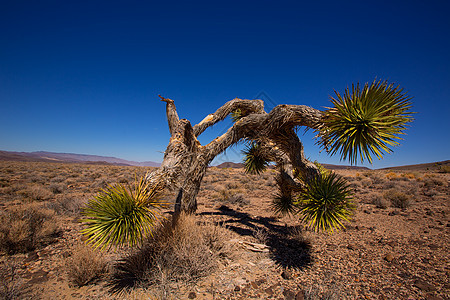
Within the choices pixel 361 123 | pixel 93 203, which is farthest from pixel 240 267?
pixel 361 123

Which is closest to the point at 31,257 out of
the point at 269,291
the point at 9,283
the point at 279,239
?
the point at 9,283

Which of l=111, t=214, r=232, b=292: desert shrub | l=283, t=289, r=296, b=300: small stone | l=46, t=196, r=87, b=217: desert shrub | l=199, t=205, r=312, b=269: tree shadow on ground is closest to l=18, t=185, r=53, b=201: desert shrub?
l=46, t=196, r=87, b=217: desert shrub

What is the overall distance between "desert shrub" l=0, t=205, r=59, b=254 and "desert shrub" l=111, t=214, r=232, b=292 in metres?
2.53

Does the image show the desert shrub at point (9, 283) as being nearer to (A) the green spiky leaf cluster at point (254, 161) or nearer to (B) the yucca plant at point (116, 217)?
(B) the yucca plant at point (116, 217)

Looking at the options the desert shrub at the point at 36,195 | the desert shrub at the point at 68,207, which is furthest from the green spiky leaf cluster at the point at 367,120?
the desert shrub at the point at 36,195

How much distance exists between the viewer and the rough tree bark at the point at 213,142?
396 centimetres

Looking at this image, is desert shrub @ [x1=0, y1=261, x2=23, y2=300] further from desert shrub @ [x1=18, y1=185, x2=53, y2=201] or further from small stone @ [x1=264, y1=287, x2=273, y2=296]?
desert shrub @ [x1=18, y1=185, x2=53, y2=201]

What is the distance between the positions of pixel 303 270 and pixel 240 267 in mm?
1224

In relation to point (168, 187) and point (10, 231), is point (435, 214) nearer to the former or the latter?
point (168, 187)

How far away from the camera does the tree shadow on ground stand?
4.02 meters

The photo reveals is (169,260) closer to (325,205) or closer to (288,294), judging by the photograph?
(288,294)

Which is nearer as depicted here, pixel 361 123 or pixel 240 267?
pixel 361 123

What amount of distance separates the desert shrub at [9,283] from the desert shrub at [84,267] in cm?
61

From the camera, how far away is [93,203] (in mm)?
2725
